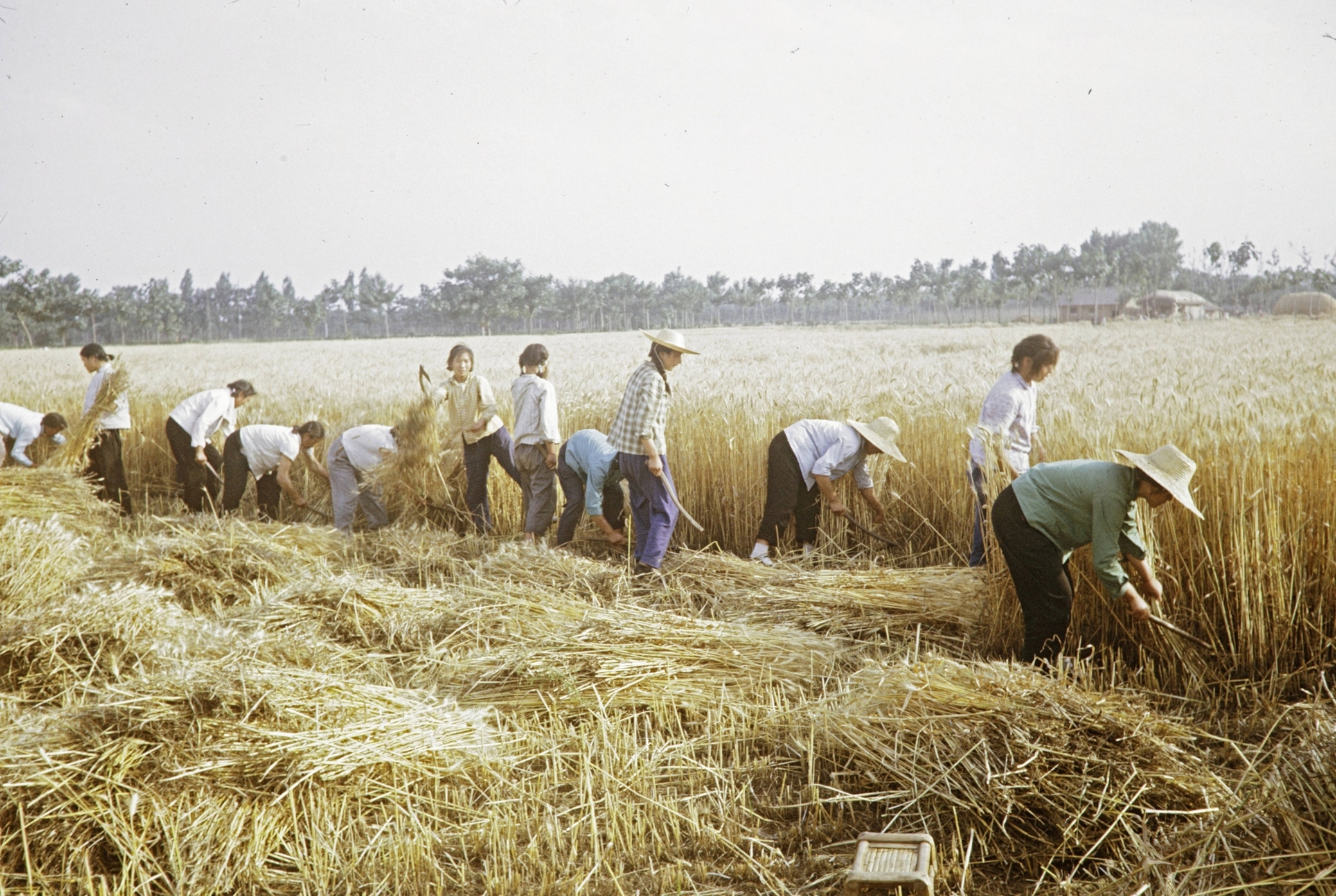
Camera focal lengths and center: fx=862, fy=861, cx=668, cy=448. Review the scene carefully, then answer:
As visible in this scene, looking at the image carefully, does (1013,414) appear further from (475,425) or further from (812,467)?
(475,425)

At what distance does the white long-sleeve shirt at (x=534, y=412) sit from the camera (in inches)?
200

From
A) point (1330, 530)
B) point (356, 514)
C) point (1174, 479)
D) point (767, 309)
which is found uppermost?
point (767, 309)

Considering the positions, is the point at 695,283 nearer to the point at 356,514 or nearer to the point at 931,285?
the point at 931,285

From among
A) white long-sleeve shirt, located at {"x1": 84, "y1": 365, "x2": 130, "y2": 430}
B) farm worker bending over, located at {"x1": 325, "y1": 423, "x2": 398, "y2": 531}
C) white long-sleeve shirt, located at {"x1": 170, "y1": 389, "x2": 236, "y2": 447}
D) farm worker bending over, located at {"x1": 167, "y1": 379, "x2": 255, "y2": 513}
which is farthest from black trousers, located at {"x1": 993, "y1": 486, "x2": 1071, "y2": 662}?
white long-sleeve shirt, located at {"x1": 84, "y1": 365, "x2": 130, "y2": 430}

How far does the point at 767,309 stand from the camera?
21.7m

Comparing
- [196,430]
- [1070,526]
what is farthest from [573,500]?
[196,430]

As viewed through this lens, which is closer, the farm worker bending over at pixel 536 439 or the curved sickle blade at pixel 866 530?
the curved sickle blade at pixel 866 530

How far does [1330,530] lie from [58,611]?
14.7 ft

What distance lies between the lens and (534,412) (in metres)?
5.09

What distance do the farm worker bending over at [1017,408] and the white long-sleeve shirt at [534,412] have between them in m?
2.38

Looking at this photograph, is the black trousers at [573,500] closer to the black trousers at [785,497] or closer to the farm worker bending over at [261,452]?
the black trousers at [785,497]

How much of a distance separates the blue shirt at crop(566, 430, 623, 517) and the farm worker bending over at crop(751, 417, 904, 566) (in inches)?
33.8

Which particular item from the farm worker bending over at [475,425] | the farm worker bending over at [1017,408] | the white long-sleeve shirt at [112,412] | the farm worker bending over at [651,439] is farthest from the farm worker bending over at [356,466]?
the farm worker bending over at [1017,408]

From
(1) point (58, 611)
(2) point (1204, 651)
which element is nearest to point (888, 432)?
(2) point (1204, 651)
